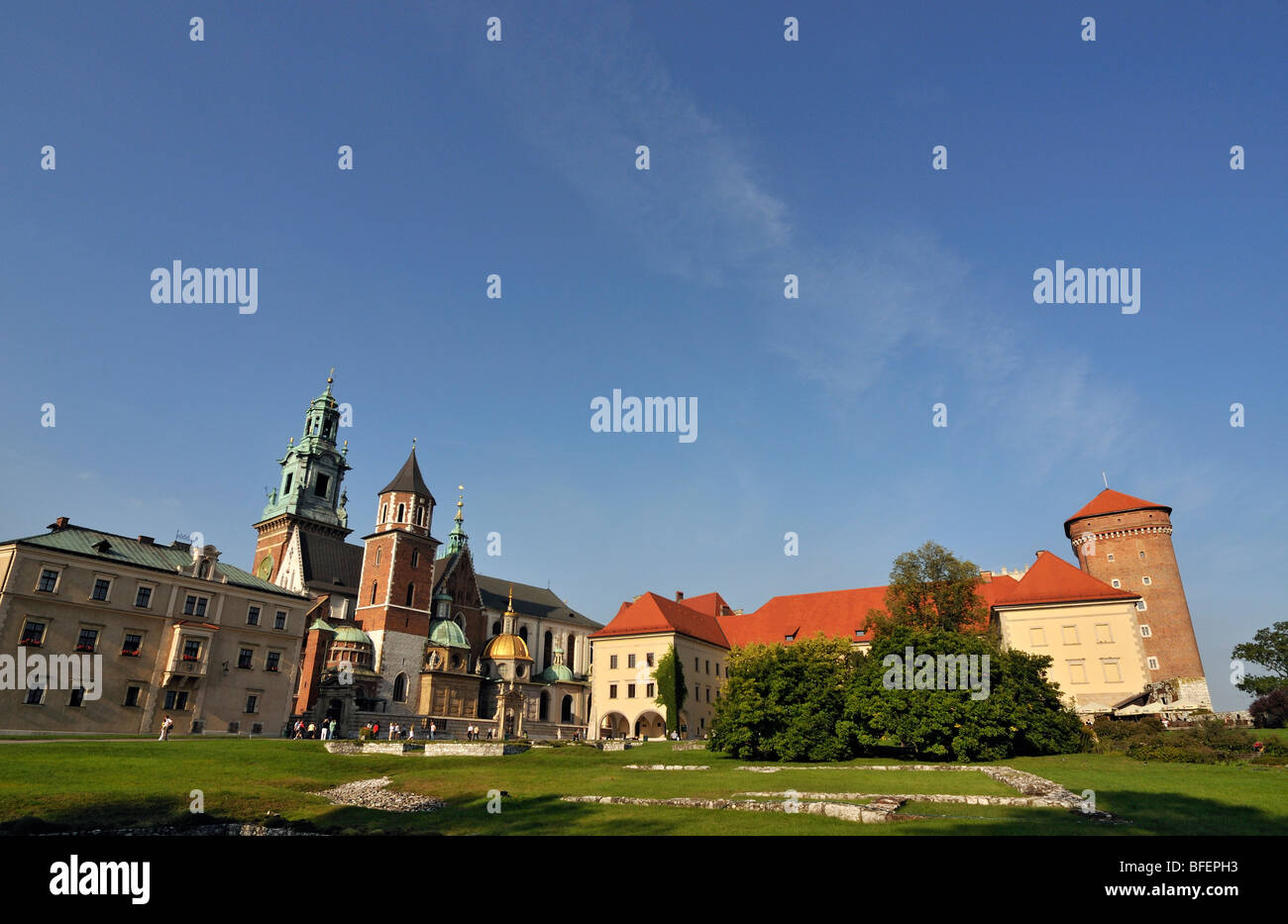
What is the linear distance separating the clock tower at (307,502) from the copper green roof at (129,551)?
82.7 feet

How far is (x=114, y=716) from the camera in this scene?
44062mm

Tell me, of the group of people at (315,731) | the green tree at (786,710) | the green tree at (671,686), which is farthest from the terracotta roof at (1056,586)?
the group of people at (315,731)

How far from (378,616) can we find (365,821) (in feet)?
172

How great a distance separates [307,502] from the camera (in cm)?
8662

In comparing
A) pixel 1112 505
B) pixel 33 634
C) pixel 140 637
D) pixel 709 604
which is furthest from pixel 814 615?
pixel 33 634

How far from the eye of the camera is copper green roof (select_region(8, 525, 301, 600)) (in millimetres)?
44406

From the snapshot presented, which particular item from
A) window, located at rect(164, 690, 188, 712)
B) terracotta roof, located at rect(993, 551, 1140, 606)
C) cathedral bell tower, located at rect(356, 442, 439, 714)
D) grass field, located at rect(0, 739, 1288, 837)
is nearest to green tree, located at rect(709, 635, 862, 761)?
grass field, located at rect(0, 739, 1288, 837)

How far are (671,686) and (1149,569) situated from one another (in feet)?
150

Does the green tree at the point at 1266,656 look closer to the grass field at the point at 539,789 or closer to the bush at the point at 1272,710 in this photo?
the bush at the point at 1272,710

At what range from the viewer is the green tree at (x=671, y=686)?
63.7 meters

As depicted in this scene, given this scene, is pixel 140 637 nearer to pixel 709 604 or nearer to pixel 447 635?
pixel 447 635

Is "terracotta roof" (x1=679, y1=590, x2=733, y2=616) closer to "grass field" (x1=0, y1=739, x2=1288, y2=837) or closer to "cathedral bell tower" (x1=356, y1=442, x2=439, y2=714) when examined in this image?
"cathedral bell tower" (x1=356, y1=442, x2=439, y2=714)

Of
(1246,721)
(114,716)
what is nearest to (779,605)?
A: (1246,721)
